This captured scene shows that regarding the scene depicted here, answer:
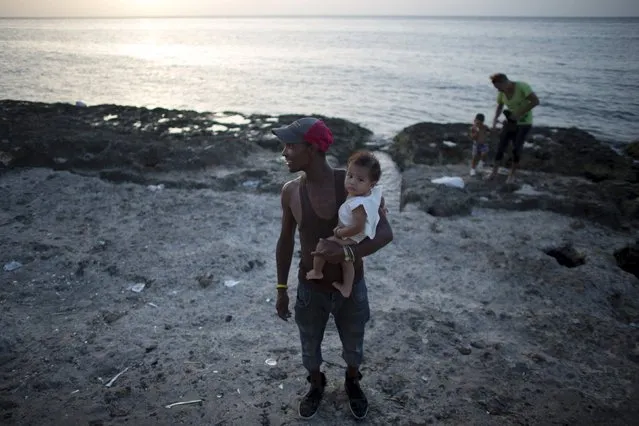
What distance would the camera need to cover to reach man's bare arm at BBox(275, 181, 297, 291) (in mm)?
2566

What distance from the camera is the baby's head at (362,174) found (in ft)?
7.35

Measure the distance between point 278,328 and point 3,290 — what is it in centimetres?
329

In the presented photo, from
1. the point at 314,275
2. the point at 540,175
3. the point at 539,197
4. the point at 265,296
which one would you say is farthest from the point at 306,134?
the point at 540,175

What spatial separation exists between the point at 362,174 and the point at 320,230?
0.48 metres

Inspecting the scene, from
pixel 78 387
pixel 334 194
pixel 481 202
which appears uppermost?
pixel 334 194

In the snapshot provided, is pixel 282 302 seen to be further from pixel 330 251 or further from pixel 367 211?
pixel 367 211

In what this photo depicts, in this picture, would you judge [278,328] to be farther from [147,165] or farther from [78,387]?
[147,165]

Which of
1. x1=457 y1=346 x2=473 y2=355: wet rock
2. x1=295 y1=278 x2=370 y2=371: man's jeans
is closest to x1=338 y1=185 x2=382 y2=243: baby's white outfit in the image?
x1=295 y1=278 x2=370 y2=371: man's jeans

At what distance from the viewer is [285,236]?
2.69 m

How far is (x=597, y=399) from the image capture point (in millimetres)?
3186

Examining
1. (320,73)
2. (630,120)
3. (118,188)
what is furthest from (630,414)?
(320,73)

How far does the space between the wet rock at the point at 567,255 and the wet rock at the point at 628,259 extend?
490 mm

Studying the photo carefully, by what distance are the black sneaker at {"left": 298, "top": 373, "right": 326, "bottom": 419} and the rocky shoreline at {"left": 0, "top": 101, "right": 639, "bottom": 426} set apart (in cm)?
9

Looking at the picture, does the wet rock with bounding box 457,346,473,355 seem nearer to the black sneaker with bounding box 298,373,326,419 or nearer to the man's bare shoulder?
the black sneaker with bounding box 298,373,326,419
